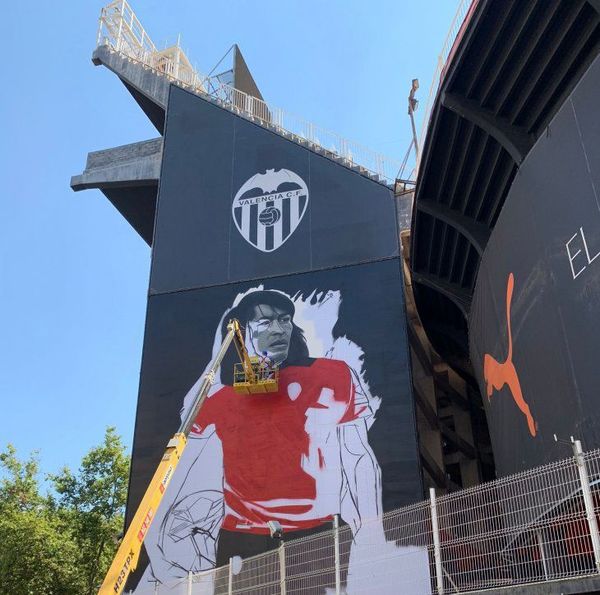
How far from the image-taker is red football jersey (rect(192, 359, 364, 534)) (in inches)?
964

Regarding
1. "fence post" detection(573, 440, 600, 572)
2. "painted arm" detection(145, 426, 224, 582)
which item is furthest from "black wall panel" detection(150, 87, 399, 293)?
"fence post" detection(573, 440, 600, 572)

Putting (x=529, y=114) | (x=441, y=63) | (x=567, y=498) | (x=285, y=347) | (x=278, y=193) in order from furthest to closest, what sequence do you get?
A: 1. (x=278, y=193)
2. (x=285, y=347)
3. (x=441, y=63)
4. (x=529, y=114)
5. (x=567, y=498)

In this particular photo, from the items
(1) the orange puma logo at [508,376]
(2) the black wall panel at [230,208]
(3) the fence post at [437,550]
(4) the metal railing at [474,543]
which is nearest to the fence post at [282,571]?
(4) the metal railing at [474,543]

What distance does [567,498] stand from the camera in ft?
25.7

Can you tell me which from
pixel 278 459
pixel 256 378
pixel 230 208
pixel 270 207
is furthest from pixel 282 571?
pixel 230 208

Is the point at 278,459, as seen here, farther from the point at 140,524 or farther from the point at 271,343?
the point at 140,524

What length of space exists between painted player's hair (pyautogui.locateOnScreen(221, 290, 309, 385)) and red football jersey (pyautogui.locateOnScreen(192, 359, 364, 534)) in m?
0.59

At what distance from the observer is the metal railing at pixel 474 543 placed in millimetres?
7805

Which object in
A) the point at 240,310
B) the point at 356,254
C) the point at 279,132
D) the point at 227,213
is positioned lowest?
the point at 240,310

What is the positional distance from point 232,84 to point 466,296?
2404 centimetres

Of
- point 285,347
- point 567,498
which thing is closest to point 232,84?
point 285,347

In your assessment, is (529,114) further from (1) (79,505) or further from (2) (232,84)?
(1) (79,505)

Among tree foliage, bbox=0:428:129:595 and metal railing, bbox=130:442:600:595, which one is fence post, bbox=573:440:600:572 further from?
tree foliage, bbox=0:428:129:595

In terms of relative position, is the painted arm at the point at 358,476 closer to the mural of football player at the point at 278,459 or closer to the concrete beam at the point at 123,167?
the mural of football player at the point at 278,459
